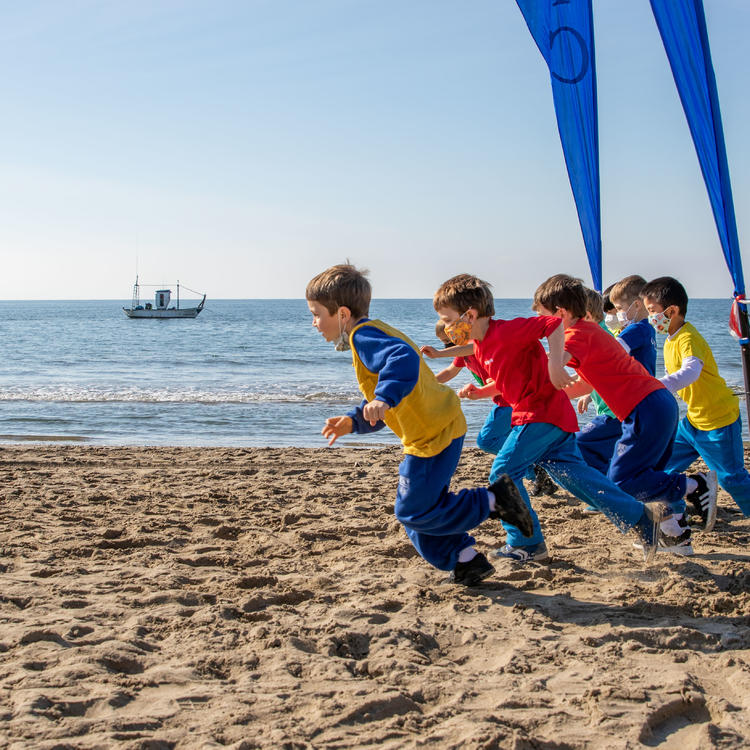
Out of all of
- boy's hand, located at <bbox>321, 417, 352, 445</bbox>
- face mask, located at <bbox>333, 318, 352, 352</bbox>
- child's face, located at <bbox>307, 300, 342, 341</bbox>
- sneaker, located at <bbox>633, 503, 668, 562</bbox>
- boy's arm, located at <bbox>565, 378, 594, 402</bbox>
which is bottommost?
sneaker, located at <bbox>633, 503, 668, 562</bbox>

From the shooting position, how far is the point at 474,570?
389cm

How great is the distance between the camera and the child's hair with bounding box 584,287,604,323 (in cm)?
462

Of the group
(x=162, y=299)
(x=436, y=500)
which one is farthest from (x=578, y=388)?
A: (x=162, y=299)

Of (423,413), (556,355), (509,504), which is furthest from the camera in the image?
(556,355)

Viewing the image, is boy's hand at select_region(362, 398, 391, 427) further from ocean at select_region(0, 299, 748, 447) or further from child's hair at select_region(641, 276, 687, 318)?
ocean at select_region(0, 299, 748, 447)

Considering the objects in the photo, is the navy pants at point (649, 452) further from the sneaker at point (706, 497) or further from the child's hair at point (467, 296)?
the child's hair at point (467, 296)

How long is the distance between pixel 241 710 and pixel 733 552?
3248 millimetres

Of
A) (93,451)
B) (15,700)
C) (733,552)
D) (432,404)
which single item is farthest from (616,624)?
(93,451)

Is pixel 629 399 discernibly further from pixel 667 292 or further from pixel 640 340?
pixel 640 340

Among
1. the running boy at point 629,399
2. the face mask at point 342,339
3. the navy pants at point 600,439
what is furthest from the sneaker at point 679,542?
the face mask at point 342,339

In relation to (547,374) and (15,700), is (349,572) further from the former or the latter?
(15,700)

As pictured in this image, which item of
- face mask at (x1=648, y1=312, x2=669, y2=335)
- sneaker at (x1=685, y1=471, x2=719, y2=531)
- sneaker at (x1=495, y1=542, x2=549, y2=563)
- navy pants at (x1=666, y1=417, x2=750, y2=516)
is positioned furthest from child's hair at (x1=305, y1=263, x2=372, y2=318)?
navy pants at (x1=666, y1=417, x2=750, y2=516)

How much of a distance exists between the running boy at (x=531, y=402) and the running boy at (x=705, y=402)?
3.20ft

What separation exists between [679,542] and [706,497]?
533mm
